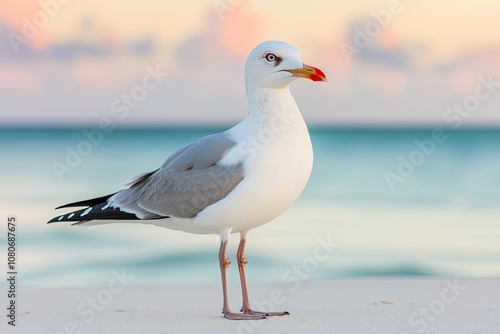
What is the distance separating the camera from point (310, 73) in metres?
5.68

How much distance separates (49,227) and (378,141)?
3381cm

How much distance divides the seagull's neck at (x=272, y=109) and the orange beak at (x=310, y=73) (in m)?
0.22

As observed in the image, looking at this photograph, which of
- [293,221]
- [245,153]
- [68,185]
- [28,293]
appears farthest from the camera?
[68,185]

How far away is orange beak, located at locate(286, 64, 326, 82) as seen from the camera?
224 inches

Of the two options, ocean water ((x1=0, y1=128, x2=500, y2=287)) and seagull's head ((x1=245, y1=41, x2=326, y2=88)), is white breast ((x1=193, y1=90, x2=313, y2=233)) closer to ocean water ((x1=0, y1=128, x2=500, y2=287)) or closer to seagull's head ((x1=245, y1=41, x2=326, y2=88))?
seagull's head ((x1=245, y1=41, x2=326, y2=88))

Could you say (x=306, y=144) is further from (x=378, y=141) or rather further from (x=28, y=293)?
(x=378, y=141)

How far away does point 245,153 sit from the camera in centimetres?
574

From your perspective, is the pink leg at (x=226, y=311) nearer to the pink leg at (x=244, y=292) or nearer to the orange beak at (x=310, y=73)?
the pink leg at (x=244, y=292)

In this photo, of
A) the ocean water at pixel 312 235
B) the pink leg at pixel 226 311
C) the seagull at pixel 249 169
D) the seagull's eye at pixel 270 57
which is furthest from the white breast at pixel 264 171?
the ocean water at pixel 312 235

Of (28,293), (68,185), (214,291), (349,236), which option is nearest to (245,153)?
(214,291)

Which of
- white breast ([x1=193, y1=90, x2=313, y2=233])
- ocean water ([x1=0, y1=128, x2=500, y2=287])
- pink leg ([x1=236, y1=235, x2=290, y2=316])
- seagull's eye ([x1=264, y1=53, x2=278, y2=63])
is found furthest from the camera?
ocean water ([x1=0, y1=128, x2=500, y2=287])

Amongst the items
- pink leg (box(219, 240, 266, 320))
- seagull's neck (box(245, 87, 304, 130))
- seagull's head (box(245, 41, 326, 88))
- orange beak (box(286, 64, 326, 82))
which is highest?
seagull's head (box(245, 41, 326, 88))

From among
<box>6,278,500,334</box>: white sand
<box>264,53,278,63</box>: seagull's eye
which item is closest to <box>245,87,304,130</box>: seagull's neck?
<box>264,53,278,63</box>: seagull's eye

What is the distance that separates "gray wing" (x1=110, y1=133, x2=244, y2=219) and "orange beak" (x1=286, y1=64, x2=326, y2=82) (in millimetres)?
619
